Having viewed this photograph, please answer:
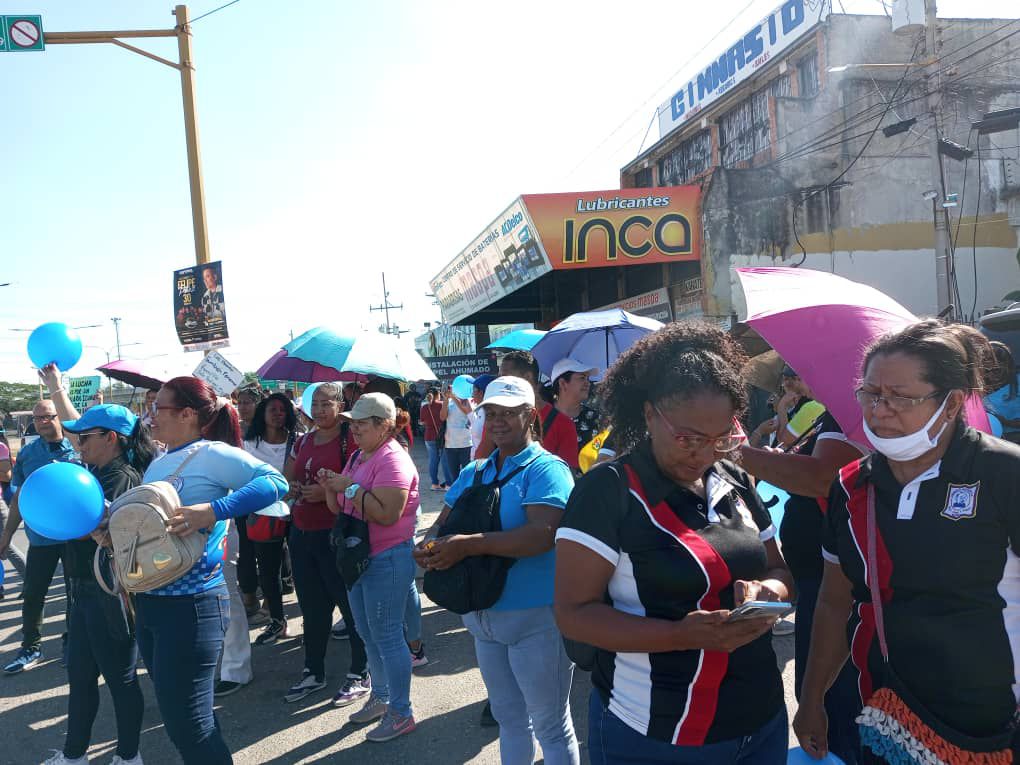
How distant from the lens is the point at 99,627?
11.8 ft

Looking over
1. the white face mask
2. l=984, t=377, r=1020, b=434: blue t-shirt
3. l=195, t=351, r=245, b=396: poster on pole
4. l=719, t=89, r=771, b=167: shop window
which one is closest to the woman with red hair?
the white face mask

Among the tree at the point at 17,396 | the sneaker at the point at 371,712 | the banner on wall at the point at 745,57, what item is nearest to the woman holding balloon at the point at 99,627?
the sneaker at the point at 371,712

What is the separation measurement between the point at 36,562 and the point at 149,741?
1.99m

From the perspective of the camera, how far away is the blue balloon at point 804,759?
2281 mm

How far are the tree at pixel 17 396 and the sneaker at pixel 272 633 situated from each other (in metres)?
69.2

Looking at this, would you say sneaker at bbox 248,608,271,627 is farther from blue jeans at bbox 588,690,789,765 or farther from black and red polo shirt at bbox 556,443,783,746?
black and red polo shirt at bbox 556,443,783,746

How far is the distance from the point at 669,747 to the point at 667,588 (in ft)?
1.39

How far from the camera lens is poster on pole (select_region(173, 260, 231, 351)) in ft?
24.7

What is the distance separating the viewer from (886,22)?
19.2 m

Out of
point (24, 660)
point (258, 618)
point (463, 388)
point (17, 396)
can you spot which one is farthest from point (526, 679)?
point (17, 396)

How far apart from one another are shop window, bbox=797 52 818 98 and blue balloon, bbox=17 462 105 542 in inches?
813

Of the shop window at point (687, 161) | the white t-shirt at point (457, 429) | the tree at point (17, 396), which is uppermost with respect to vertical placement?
the shop window at point (687, 161)

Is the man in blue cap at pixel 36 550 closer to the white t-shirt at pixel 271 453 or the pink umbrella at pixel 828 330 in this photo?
the white t-shirt at pixel 271 453

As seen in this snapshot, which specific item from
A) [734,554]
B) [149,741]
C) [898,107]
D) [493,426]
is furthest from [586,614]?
[898,107]
